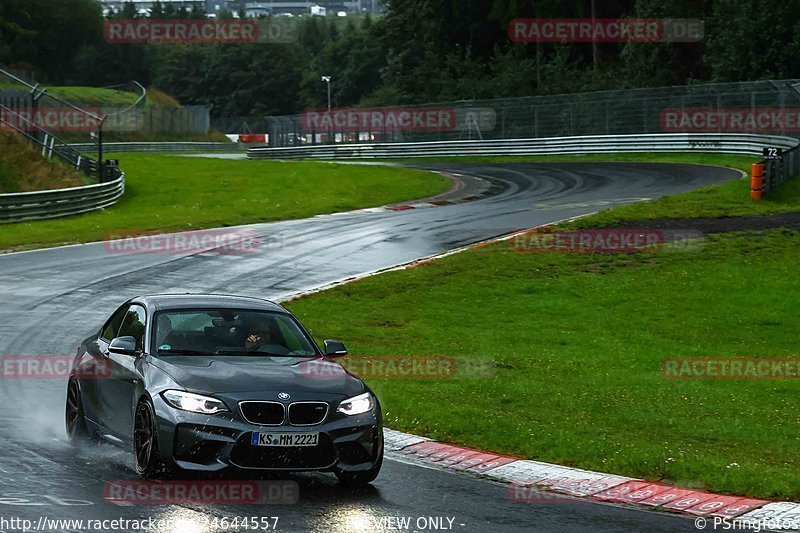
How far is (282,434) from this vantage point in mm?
8695

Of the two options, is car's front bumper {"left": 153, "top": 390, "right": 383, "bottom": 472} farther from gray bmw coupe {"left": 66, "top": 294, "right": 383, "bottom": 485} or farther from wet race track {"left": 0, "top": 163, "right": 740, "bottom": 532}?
wet race track {"left": 0, "top": 163, "right": 740, "bottom": 532}

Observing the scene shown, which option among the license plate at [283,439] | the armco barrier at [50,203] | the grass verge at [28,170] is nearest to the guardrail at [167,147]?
the grass verge at [28,170]

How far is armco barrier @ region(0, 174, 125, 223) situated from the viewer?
35.9 m

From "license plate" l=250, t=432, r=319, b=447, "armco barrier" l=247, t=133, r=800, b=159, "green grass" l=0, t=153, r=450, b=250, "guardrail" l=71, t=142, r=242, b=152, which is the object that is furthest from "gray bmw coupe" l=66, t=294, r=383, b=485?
"guardrail" l=71, t=142, r=242, b=152

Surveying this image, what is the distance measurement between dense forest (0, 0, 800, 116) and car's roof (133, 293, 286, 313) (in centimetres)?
5527

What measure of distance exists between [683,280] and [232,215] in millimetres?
18164

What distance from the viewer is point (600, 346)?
17.5 meters

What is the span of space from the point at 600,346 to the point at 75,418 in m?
8.65

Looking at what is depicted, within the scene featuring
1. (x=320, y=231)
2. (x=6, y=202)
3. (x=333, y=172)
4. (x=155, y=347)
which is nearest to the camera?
(x=155, y=347)

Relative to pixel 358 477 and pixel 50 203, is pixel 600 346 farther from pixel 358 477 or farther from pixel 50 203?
pixel 50 203

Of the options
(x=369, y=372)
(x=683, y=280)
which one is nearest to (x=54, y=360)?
(x=369, y=372)

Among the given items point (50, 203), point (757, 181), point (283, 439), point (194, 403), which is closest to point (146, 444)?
point (194, 403)

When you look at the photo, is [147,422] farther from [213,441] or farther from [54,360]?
[54,360]

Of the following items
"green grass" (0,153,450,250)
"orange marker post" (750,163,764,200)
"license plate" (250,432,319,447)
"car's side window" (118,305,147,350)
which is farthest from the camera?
"green grass" (0,153,450,250)
